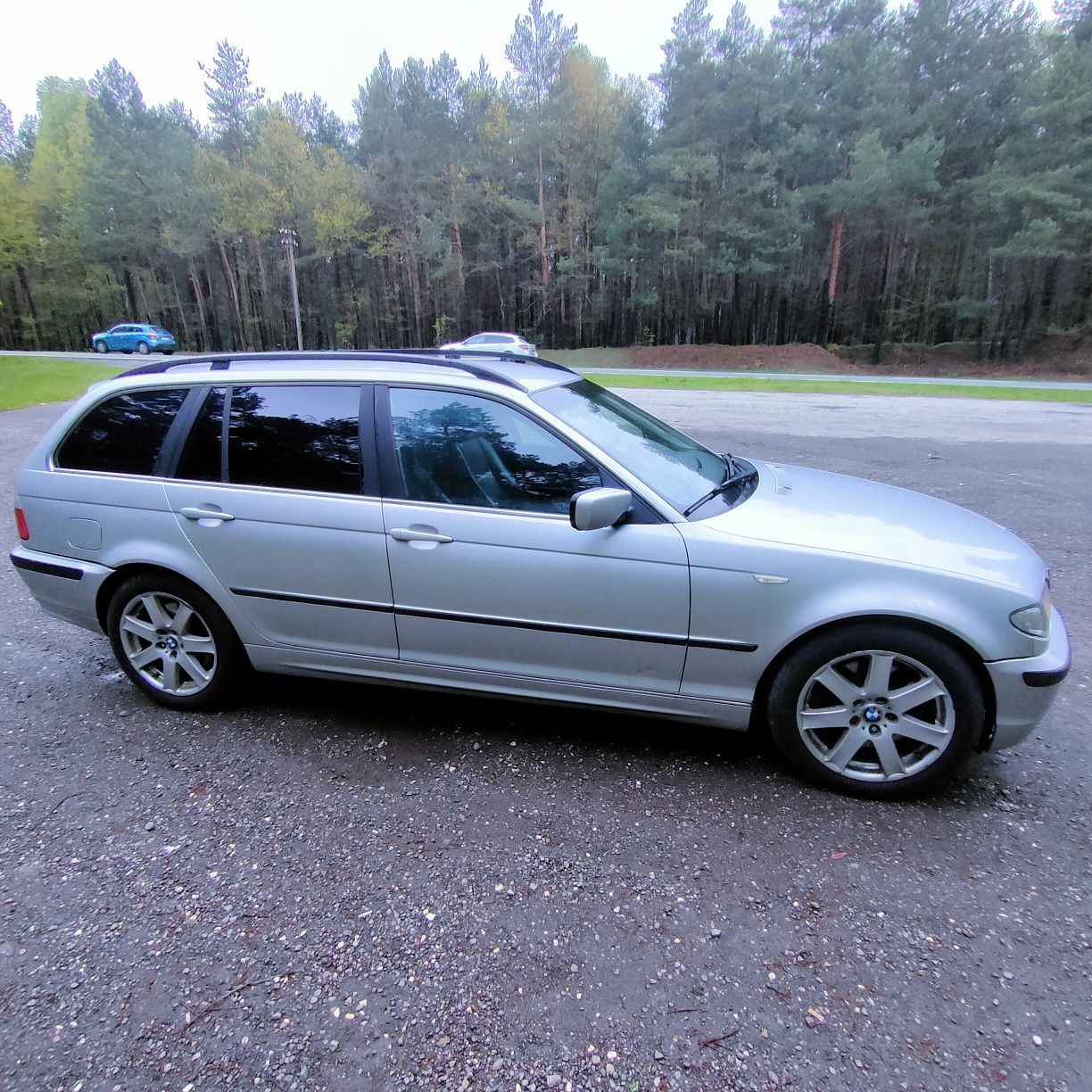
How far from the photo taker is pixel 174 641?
343 cm

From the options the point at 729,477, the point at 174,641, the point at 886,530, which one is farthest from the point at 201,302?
the point at 886,530

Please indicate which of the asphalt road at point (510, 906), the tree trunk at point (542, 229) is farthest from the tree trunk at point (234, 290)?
the asphalt road at point (510, 906)

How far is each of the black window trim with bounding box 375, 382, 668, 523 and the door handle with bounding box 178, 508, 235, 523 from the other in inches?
30.7

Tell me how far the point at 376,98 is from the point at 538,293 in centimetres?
1559

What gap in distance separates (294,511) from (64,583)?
1.41 m

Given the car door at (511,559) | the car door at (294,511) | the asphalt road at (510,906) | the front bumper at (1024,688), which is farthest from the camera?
the car door at (294,511)

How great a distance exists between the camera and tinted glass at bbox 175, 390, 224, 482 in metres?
3.29

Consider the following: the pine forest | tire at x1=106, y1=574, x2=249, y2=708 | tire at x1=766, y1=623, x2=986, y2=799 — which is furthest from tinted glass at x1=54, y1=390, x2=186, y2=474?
the pine forest

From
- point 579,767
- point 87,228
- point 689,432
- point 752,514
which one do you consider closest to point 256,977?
point 579,767

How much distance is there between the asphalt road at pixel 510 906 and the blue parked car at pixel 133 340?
38940 millimetres

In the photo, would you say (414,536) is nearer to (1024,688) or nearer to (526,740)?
(526,740)

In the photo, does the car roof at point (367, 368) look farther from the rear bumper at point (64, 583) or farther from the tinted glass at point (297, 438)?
the rear bumper at point (64, 583)

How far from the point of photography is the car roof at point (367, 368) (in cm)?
315

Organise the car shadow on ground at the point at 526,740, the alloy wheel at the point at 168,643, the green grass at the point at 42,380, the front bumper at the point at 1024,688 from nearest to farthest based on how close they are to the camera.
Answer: the front bumper at the point at 1024,688 < the car shadow on ground at the point at 526,740 < the alloy wheel at the point at 168,643 < the green grass at the point at 42,380
